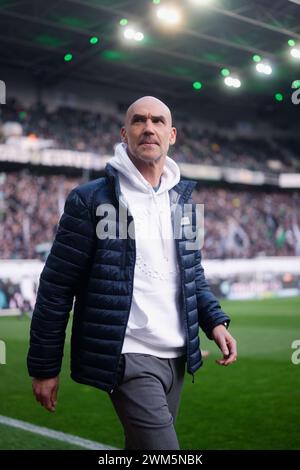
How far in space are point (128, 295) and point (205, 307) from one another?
535 mm

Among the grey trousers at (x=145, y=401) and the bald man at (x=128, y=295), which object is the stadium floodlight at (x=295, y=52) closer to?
the bald man at (x=128, y=295)

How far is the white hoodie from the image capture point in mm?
2930

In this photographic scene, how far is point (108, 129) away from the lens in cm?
3048

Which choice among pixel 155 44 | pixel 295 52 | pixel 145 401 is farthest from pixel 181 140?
pixel 145 401

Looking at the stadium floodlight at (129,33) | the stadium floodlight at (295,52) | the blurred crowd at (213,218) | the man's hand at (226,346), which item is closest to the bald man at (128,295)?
the man's hand at (226,346)

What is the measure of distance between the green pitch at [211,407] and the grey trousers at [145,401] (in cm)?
257

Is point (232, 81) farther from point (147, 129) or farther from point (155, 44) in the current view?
point (147, 129)

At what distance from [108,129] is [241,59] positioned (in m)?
6.76

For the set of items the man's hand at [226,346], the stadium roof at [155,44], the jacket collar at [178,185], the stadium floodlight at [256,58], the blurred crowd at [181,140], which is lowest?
the man's hand at [226,346]

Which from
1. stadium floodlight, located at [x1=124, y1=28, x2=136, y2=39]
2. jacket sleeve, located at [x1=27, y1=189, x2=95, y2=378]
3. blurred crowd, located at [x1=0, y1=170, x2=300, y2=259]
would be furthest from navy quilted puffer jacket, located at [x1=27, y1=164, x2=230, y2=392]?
stadium floodlight, located at [x1=124, y1=28, x2=136, y2=39]

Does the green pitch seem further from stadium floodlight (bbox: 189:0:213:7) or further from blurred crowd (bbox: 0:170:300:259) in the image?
stadium floodlight (bbox: 189:0:213:7)

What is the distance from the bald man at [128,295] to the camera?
286 cm

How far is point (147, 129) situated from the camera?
2.97 meters

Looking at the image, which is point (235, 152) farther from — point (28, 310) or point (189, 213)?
point (189, 213)
